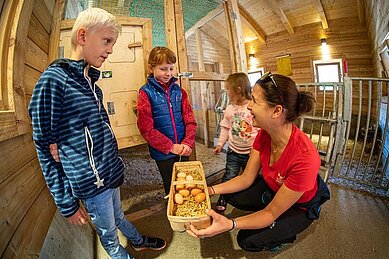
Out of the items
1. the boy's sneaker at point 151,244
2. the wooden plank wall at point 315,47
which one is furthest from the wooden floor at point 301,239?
the wooden plank wall at point 315,47

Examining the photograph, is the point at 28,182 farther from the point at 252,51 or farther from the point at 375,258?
the point at 252,51

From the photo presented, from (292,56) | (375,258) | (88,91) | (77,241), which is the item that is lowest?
(375,258)

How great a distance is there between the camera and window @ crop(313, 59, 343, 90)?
221 inches

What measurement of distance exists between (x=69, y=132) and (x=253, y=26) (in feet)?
22.9

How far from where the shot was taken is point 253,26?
650 centimetres

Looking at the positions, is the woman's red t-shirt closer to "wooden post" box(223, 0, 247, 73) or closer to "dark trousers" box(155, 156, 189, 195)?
"dark trousers" box(155, 156, 189, 195)

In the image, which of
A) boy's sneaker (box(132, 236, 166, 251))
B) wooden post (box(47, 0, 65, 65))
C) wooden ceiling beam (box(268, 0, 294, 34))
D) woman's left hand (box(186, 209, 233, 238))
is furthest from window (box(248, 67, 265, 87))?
woman's left hand (box(186, 209, 233, 238))

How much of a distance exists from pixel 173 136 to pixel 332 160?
2014 millimetres

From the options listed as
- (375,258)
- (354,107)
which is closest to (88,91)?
(375,258)

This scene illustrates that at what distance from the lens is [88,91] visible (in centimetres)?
100

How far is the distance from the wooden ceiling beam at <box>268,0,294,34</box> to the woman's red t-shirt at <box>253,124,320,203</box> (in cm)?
533

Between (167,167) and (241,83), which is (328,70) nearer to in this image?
(241,83)

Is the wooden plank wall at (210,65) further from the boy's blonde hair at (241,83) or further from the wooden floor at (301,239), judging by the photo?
the wooden floor at (301,239)

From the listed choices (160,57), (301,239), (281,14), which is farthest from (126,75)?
(281,14)
